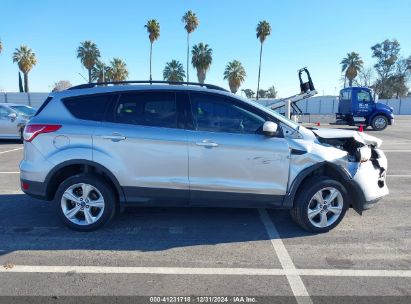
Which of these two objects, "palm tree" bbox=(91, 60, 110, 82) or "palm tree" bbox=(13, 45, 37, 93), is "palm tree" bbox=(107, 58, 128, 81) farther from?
"palm tree" bbox=(13, 45, 37, 93)

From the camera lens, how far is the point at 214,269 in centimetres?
352

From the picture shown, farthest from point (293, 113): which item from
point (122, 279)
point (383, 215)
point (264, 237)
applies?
point (122, 279)

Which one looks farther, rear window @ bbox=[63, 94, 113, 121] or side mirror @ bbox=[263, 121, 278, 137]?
rear window @ bbox=[63, 94, 113, 121]

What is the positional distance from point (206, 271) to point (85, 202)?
1858mm

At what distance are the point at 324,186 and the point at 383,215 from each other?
1539mm

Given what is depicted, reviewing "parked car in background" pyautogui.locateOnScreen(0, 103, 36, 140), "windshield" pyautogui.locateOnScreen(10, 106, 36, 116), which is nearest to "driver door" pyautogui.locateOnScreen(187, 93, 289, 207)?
"parked car in background" pyautogui.locateOnScreen(0, 103, 36, 140)

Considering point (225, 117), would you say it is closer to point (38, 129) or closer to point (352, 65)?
point (38, 129)

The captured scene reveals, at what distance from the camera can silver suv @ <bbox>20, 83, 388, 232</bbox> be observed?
4.21 m

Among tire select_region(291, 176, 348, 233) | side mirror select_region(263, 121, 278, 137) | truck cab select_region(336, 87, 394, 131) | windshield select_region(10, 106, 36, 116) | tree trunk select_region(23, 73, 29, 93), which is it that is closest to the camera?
side mirror select_region(263, 121, 278, 137)

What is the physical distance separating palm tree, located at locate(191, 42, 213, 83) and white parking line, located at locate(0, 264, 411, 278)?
2019 inches

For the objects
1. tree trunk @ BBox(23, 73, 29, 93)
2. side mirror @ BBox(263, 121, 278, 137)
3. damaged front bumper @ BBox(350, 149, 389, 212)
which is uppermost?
tree trunk @ BBox(23, 73, 29, 93)

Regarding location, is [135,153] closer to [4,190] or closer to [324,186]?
[324,186]

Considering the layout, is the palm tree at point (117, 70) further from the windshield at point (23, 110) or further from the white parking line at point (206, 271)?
the white parking line at point (206, 271)

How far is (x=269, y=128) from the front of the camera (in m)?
4.07
